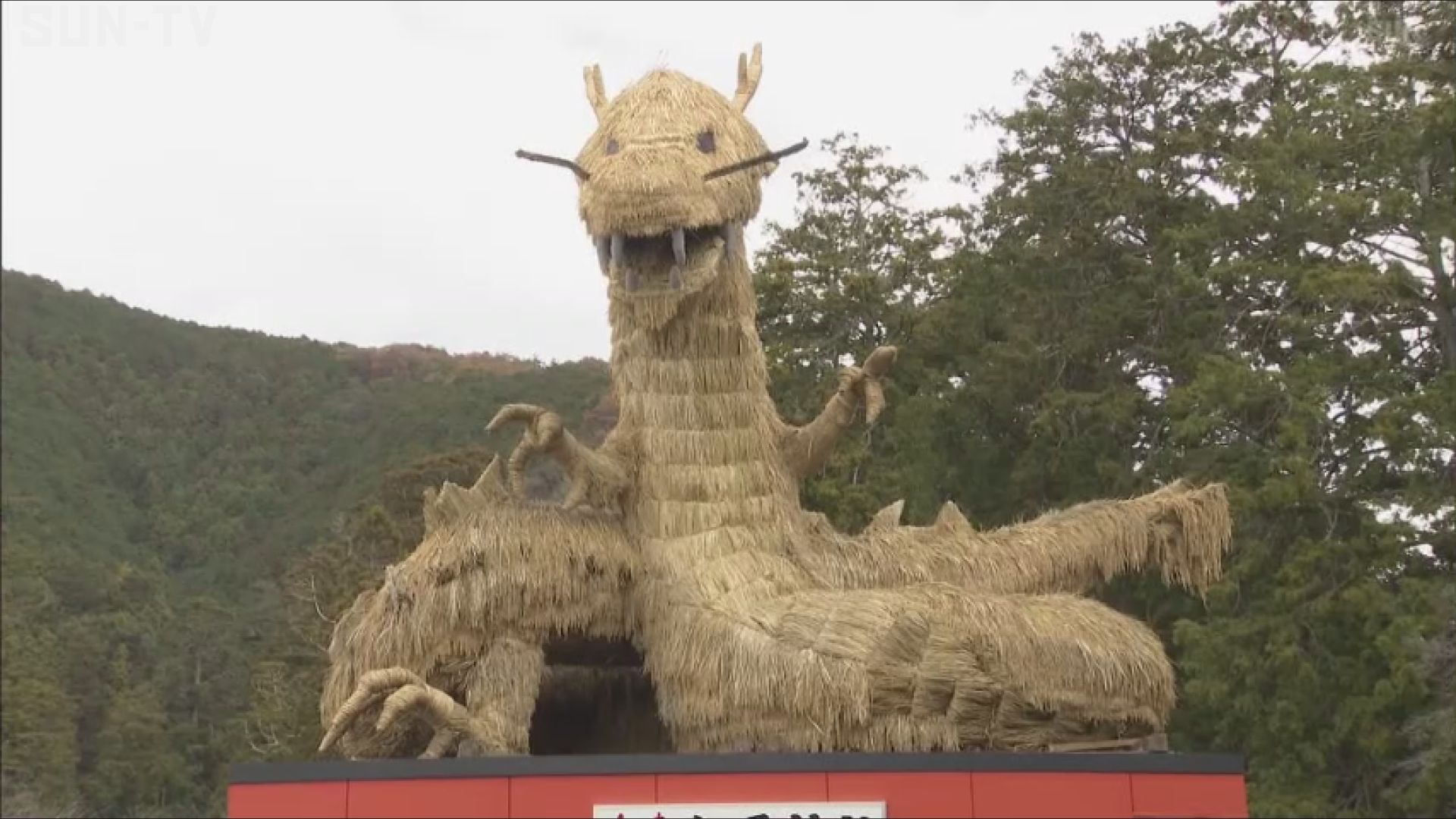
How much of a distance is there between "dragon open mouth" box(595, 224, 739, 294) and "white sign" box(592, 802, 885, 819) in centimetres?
232

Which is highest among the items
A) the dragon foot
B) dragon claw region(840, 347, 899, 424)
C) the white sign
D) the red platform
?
dragon claw region(840, 347, 899, 424)

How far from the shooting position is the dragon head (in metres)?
7.30

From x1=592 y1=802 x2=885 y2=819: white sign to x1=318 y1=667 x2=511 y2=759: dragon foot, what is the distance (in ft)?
2.56

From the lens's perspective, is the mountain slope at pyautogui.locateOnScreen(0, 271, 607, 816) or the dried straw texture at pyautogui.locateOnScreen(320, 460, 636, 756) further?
the mountain slope at pyautogui.locateOnScreen(0, 271, 607, 816)

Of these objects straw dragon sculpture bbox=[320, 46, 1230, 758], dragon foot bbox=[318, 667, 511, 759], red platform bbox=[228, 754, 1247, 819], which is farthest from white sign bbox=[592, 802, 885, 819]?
dragon foot bbox=[318, 667, 511, 759]

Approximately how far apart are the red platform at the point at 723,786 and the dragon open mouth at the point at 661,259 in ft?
7.22

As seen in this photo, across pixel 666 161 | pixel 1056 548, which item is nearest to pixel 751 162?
pixel 666 161

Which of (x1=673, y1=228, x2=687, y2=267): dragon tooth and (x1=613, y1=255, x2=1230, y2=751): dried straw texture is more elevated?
(x1=673, y1=228, x2=687, y2=267): dragon tooth

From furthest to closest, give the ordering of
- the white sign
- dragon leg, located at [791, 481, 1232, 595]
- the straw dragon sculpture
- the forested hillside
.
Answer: the forested hillside
dragon leg, located at [791, 481, 1232, 595]
the straw dragon sculpture
the white sign

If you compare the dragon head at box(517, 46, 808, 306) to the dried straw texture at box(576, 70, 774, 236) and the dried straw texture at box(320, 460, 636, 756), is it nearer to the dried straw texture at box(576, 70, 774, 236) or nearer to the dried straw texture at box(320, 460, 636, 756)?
the dried straw texture at box(576, 70, 774, 236)

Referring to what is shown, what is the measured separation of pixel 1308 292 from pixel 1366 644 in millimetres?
2817

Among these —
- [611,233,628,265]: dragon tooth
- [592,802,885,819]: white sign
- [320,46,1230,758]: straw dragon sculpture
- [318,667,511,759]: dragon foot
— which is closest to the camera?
[592,802,885,819]: white sign

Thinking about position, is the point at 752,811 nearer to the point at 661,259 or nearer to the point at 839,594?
the point at 839,594

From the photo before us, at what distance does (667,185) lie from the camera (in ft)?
23.9
